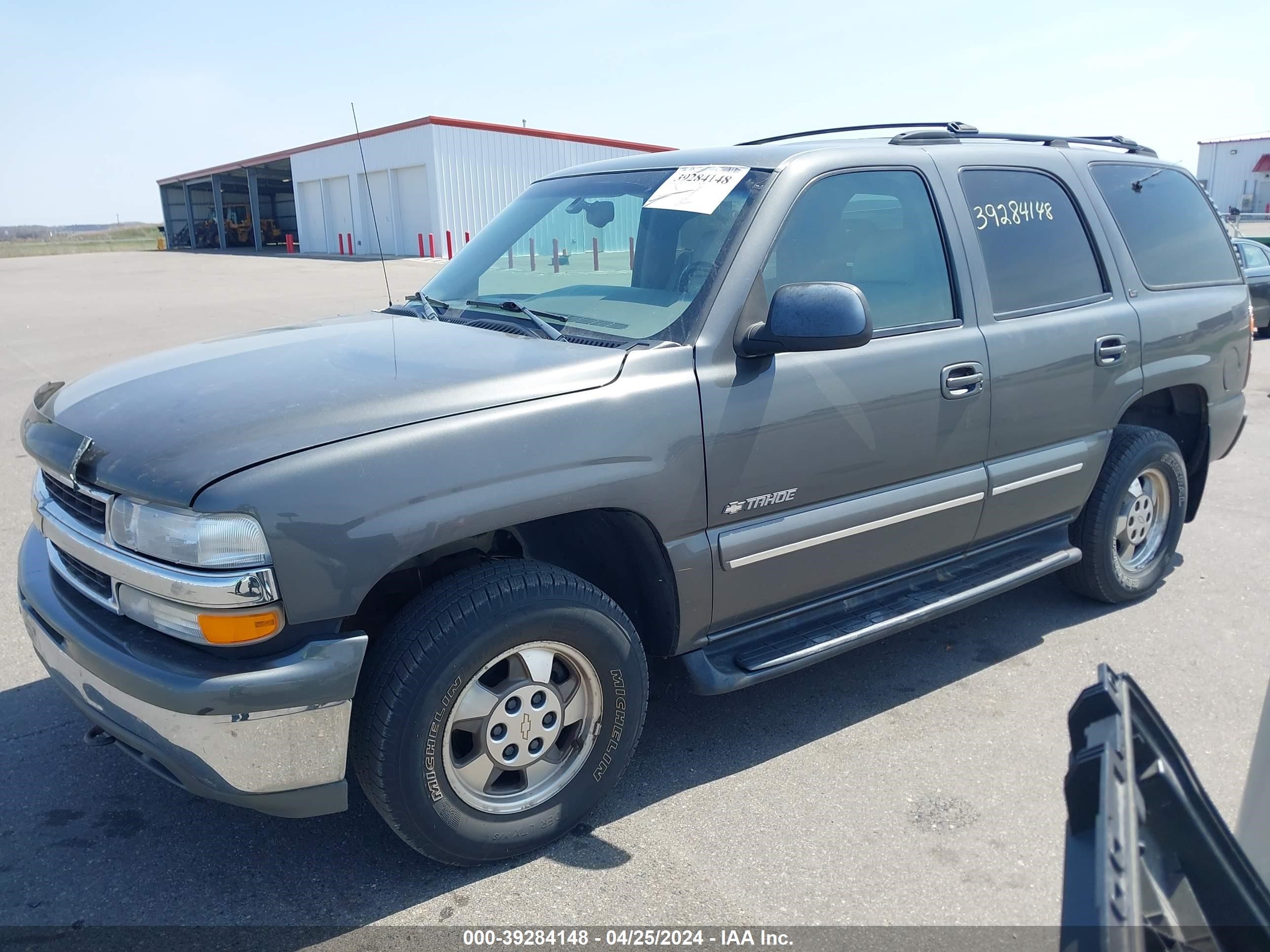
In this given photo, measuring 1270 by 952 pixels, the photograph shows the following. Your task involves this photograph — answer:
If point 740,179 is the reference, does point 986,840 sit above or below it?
below

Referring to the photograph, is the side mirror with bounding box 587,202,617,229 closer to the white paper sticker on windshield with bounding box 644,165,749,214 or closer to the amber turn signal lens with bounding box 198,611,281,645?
the white paper sticker on windshield with bounding box 644,165,749,214

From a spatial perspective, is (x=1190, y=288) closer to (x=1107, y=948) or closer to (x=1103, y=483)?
(x=1103, y=483)

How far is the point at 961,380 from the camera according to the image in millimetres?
3527

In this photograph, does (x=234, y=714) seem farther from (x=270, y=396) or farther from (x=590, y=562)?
(x=590, y=562)

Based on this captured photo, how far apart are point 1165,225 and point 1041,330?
1.28 m

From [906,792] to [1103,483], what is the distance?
6.29ft

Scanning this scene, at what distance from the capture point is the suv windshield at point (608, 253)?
315 cm

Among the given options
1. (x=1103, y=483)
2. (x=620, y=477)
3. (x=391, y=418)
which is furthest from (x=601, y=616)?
(x=1103, y=483)

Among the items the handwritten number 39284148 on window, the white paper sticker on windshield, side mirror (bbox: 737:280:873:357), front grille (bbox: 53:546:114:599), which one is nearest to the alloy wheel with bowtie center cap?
front grille (bbox: 53:546:114:599)

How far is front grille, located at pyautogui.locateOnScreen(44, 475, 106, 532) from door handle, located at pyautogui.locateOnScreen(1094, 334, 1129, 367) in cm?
358

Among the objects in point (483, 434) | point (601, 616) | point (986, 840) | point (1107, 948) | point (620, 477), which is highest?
point (483, 434)

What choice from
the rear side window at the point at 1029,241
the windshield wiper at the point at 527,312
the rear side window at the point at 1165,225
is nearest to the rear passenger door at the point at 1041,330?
the rear side window at the point at 1029,241

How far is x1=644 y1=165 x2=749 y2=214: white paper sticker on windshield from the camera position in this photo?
10.7ft

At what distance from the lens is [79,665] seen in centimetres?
259
